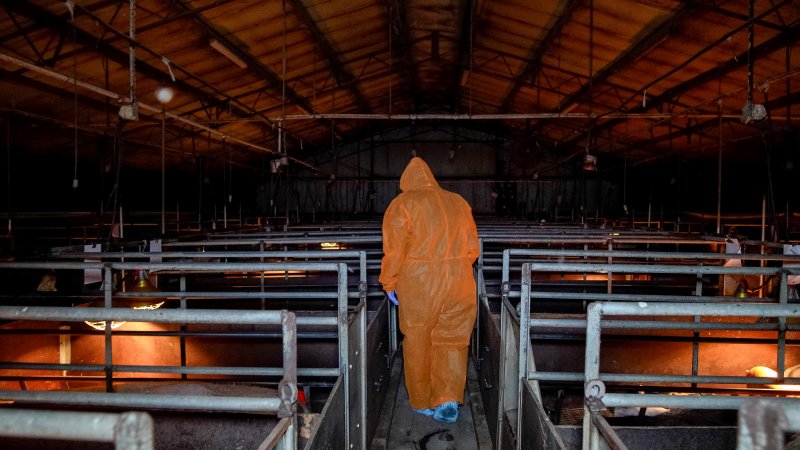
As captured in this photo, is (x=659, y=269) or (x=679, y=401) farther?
(x=659, y=269)

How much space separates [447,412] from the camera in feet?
12.2

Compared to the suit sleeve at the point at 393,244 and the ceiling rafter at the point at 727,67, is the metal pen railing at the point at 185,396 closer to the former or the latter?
the suit sleeve at the point at 393,244

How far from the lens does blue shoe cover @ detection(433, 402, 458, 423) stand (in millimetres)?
3713

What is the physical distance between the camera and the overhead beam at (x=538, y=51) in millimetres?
8039

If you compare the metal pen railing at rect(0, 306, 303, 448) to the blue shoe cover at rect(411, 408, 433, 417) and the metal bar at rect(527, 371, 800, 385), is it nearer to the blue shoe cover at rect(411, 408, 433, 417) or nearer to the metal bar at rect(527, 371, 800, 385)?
the metal bar at rect(527, 371, 800, 385)

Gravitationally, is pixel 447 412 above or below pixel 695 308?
below

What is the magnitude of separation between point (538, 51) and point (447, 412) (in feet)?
29.5

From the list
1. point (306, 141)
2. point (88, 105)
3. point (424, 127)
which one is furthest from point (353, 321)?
point (424, 127)

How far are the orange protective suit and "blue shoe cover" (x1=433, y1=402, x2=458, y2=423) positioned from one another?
2.8 inches

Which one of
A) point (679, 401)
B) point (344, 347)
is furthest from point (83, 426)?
point (344, 347)

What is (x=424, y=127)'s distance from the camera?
67.2 feet

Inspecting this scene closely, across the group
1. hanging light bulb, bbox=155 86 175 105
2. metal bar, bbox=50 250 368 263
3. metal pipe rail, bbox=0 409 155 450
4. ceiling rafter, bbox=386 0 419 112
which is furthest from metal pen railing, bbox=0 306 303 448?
hanging light bulb, bbox=155 86 175 105

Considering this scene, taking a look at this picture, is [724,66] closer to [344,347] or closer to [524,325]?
[524,325]

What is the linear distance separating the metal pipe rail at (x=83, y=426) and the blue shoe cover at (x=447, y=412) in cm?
325
